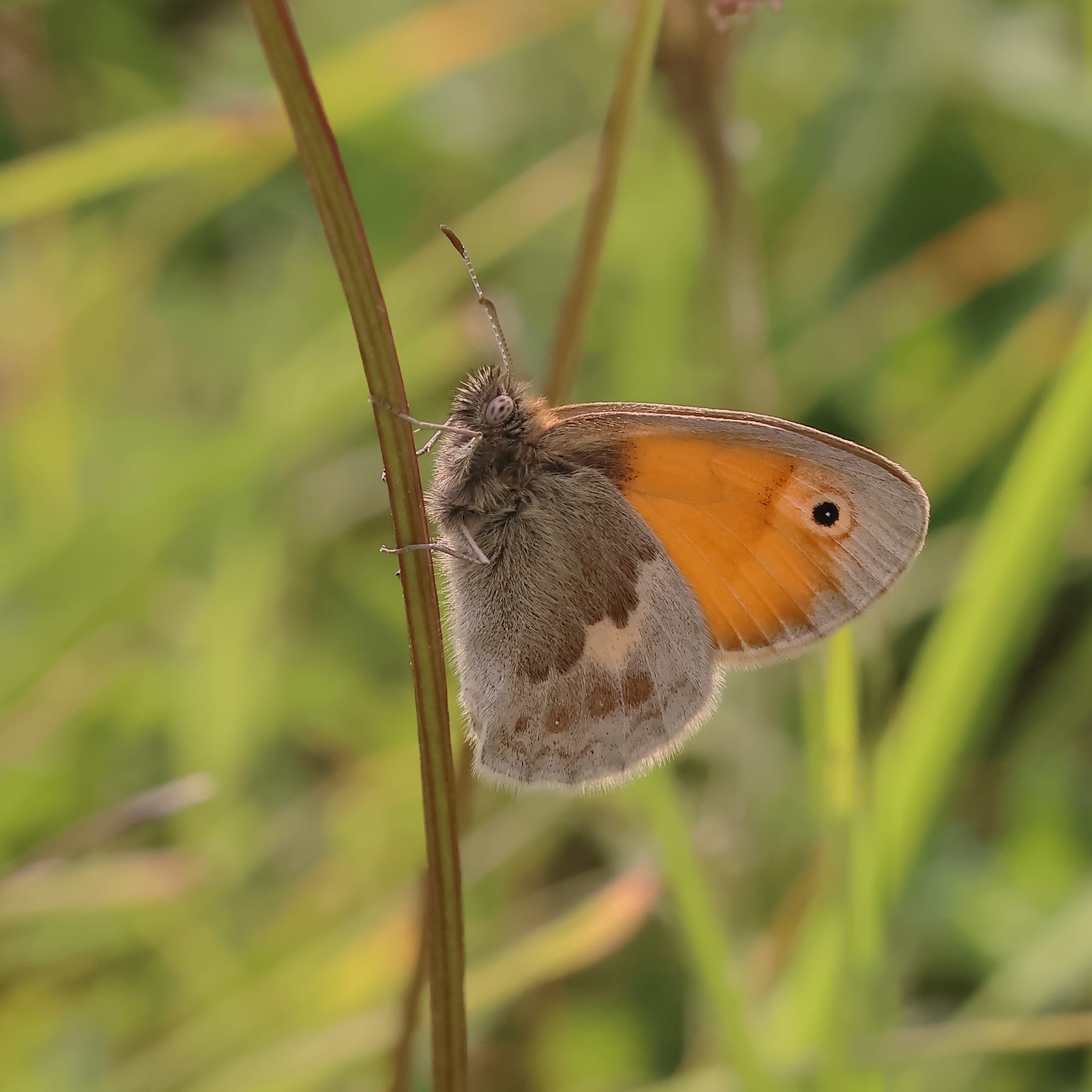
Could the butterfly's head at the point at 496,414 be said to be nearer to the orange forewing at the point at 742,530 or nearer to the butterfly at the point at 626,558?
the butterfly at the point at 626,558

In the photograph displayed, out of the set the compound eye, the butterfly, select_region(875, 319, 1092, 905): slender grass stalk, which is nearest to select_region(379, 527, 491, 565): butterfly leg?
the butterfly

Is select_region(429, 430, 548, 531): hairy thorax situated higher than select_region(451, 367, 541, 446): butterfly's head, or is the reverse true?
select_region(451, 367, 541, 446): butterfly's head

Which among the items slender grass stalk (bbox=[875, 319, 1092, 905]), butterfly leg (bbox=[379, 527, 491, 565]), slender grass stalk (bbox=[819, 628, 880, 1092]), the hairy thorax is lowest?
slender grass stalk (bbox=[819, 628, 880, 1092])

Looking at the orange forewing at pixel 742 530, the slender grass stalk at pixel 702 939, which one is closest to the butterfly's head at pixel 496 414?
the orange forewing at pixel 742 530

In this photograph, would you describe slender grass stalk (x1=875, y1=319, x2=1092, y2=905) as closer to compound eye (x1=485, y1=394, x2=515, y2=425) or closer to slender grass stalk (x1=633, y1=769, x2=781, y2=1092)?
slender grass stalk (x1=633, y1=769, x2=781, y2=1092)

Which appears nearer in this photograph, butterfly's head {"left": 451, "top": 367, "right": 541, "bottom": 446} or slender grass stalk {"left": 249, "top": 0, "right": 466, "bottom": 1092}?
slender grass stalk {"left": 249, "top": 0, "right": 466, "bottom": 1092}

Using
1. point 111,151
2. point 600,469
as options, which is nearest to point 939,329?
point 600,469

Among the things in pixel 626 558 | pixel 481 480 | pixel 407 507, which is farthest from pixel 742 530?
pixel 407 507

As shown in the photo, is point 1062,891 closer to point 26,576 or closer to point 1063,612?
point 1063,612
